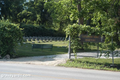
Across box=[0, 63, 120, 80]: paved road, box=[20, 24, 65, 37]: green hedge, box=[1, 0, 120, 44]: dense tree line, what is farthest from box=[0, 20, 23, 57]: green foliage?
box=[20, 24, 65, 37]: green hedge

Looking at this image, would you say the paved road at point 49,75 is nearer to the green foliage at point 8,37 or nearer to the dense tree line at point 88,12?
the dense tree line at point 88,12

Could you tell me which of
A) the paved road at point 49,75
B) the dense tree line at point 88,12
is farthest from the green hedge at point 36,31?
the paved road at point 49,75

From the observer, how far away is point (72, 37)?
1330 cm

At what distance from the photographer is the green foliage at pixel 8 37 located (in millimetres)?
14984

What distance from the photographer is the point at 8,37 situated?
15305mm

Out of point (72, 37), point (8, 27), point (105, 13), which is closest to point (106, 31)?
point (72, 37)

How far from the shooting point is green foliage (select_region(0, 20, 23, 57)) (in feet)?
49.2

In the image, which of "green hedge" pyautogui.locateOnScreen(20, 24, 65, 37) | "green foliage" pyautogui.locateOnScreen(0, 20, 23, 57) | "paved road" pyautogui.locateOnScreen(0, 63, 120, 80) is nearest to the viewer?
"paved road" pyautogui.locateOnScreen(0, 63, 120, 80)

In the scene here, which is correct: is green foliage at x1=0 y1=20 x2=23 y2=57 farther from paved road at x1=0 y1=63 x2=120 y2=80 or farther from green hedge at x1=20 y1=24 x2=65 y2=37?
green hedge at x1=20 y1=24 x2=65 y2=37

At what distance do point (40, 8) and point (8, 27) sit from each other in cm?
4637

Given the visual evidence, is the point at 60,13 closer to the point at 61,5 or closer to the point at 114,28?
the point at 61,5

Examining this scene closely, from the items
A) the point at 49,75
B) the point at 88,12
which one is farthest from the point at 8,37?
the point at 88,12

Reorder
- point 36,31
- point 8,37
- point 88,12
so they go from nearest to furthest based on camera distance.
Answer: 1. point 8,37
2. point 88,12
3. point 36,31

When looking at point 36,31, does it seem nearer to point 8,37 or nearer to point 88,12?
point 88,12
